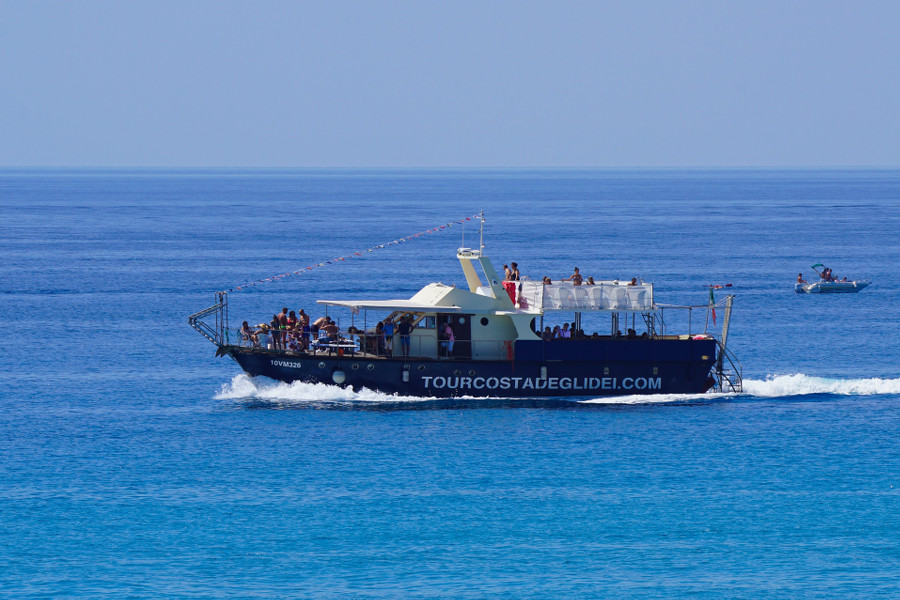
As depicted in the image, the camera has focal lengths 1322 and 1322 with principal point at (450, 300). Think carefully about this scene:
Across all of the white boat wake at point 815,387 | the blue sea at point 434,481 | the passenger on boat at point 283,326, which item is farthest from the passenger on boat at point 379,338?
the white boat wake at point 815,387

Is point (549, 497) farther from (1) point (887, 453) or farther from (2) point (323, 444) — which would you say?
(1) point (887, 453)

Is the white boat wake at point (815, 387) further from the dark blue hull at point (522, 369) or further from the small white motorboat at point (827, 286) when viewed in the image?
the small white motorboat at point (827, 286)

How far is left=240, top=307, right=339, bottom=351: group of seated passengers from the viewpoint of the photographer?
48781 millimetres

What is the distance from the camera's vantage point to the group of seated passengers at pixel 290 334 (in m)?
48.8

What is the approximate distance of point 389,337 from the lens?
159 feet

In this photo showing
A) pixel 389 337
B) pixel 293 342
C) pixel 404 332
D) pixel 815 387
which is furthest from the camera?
pixel 815 387

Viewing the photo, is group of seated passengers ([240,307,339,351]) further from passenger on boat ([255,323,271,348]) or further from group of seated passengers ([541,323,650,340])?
group of seated passengers ([541,323,650,340])

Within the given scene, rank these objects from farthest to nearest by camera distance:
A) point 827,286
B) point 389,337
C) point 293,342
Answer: point 827,286 → point 293,342 → point 389,337

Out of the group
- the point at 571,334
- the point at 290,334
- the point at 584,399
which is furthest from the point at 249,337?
the point at 584,399

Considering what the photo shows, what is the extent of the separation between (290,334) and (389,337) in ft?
12.3

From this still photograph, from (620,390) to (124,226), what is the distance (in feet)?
427

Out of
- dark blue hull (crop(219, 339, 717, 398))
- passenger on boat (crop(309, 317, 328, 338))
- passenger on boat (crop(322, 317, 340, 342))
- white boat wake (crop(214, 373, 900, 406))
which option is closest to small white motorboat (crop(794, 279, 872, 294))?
white boat wake (crop(214, 373, 900, 406))

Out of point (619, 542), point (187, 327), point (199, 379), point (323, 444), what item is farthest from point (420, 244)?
point (619, 542)

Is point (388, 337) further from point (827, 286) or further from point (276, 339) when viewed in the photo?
point (827, 286)
